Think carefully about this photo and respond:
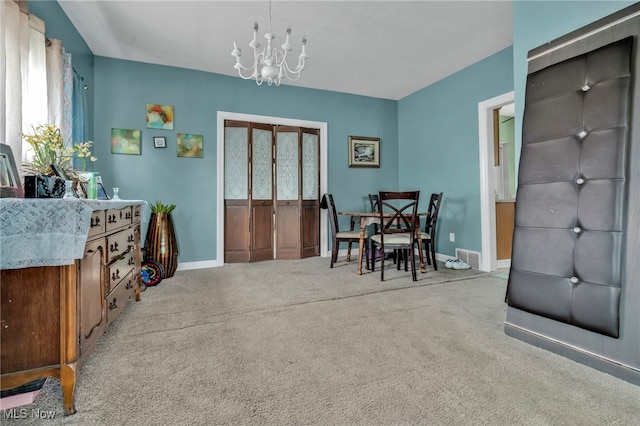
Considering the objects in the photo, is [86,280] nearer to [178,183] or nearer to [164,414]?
[164,414]

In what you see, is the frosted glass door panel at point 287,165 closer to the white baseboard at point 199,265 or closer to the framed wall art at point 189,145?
the framed wall art at point 189,145

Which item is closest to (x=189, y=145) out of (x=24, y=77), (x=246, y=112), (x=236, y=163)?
(x=236, y=163)

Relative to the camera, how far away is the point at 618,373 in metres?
1.37

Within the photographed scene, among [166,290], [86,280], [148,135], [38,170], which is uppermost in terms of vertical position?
[148,135]

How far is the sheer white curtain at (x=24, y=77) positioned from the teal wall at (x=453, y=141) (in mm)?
4298

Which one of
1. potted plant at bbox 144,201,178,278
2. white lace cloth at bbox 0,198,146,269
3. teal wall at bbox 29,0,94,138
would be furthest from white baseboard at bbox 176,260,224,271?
white lace cloth at bbox 0,198,146,269

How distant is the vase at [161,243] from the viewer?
130 inches

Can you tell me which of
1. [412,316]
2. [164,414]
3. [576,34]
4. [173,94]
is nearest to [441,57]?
[576,34]

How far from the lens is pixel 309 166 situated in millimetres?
4590

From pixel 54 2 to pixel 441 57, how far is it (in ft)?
12.9

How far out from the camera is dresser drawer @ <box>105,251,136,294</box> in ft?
5.55

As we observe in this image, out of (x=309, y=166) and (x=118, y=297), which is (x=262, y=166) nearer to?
(x=309, y=166)

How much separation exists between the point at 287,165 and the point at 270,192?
0.50 meters

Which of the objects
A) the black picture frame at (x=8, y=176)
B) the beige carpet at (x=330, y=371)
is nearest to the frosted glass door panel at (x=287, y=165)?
the beige carpet at (x=330, y=371)
